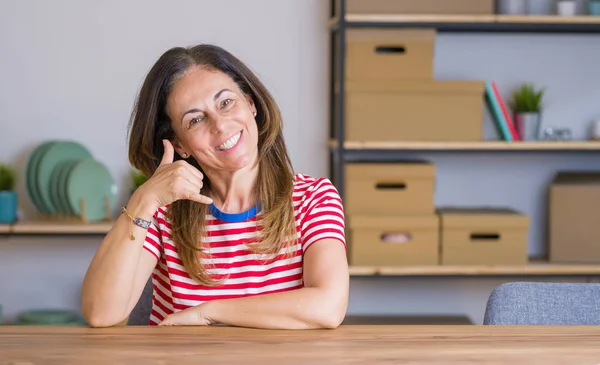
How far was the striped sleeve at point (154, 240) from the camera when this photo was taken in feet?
5.96

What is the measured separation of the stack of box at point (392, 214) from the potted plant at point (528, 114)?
42 centimetres

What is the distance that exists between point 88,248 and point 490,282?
5.69 ft

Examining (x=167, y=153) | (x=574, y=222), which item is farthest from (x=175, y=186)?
(x=574, y=222)

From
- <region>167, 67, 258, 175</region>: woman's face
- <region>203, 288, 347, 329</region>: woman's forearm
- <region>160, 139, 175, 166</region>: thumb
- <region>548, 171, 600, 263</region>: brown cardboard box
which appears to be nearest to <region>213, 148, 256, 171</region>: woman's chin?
<region>167, 67, 258, 175</region>: woman's face

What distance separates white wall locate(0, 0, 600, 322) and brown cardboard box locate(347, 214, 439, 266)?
0.38 metres

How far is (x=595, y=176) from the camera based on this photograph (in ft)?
11.8

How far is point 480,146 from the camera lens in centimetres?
336

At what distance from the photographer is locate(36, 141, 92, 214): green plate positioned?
349 centimetres

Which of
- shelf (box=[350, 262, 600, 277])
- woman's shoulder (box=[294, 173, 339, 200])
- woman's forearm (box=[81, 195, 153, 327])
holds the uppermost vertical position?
woman's shoulder (box=[294, 173, 339, 200])

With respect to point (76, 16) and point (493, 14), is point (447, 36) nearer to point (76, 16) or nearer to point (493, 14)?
point (493, 14)

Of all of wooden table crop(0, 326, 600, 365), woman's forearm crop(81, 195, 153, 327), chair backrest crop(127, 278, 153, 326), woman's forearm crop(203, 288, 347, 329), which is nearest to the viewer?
wooden table crop(0, 326, 600, 365)

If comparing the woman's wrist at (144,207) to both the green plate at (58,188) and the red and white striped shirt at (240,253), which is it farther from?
the green plate at (58,188)

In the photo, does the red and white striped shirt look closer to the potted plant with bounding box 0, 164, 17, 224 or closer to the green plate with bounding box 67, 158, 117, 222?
the green plate with bounding box 67, 158, 117, 222

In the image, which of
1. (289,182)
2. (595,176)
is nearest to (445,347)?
(289,182)
